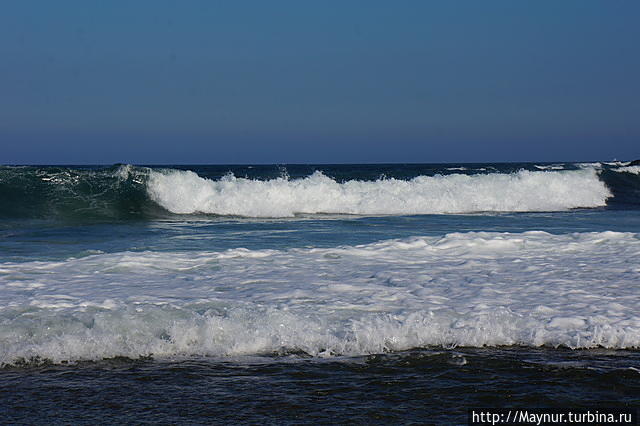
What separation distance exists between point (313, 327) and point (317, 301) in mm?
839

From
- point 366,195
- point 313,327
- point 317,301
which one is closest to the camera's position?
point 313,327

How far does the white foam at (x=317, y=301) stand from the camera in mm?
4375

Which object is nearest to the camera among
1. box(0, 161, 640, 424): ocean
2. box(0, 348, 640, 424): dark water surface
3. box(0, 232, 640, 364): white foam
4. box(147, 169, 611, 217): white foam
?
box(0, 348, 640, 424): dark water surface

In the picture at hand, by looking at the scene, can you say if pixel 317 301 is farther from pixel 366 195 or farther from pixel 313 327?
pixel 366 195

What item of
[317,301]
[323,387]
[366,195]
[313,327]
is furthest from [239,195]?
[323,387]

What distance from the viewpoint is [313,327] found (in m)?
4.61

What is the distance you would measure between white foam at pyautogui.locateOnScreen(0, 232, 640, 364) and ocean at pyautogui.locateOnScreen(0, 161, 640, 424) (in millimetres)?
18

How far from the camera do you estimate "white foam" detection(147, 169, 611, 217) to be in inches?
692

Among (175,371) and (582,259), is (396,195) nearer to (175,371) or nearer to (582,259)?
(582,259)

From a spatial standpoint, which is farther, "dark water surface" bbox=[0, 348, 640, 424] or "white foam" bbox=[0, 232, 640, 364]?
"white foam" bbox=[0, 232, 640, 364]

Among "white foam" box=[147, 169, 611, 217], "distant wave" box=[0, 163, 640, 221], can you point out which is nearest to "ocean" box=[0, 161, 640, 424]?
"distant wave" box=[0, 163, 640, 221]

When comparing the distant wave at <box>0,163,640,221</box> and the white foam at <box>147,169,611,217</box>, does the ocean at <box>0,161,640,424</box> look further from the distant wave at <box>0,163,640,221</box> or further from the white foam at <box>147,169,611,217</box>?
the white foam at <box>147,169,611,217</box>

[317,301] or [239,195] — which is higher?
[239,195]

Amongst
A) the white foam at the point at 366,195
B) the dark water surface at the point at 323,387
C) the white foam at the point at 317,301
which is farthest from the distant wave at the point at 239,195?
the dark water surface at the point at 323,387
